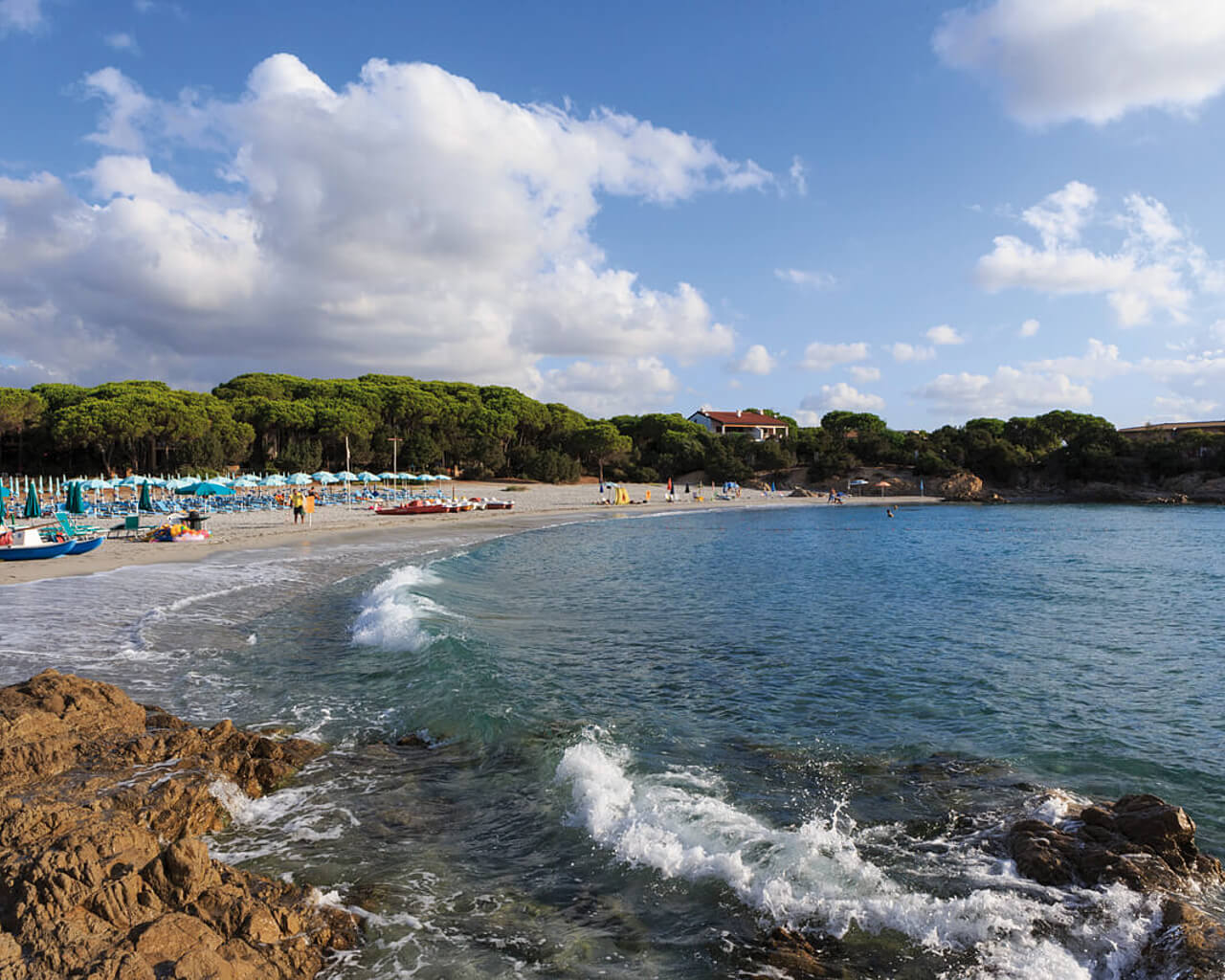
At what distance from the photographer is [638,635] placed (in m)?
15.7

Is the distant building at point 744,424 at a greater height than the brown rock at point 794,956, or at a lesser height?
greater

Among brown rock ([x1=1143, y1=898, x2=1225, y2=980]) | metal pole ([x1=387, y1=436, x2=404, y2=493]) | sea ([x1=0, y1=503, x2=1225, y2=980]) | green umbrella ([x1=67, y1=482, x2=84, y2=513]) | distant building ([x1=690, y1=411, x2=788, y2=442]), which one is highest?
distant building ([x1=690, y1=411, x2=788, y2=442])

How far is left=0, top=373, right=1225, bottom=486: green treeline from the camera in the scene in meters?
60.9

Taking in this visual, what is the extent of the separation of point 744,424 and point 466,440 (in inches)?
2001

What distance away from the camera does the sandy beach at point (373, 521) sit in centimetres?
2352

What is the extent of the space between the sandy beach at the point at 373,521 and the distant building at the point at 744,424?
28.2m

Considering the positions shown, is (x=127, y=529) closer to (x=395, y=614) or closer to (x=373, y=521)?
(x=373, y=521)

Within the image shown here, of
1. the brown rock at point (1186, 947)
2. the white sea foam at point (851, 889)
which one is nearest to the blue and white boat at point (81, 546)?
the white sea foam at point (851, 889)

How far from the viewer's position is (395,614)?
51.2 ft

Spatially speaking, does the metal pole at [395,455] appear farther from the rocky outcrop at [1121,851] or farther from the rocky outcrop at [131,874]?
the rocky outcrop at [1121,851]

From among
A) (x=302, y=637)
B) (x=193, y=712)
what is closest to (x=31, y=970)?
(x=193, y=712)

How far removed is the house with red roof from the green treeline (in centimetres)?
551

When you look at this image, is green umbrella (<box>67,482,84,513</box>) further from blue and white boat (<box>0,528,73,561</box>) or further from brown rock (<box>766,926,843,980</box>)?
brown rock (<box>766,926,843,980</box>)

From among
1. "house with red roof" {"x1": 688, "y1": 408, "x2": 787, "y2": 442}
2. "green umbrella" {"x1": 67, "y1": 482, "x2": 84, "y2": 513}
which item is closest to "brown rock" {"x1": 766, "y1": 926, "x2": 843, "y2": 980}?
"green umbrella" {"x1": 67, "y1": 482, "x2": 84, "y2": 513}
